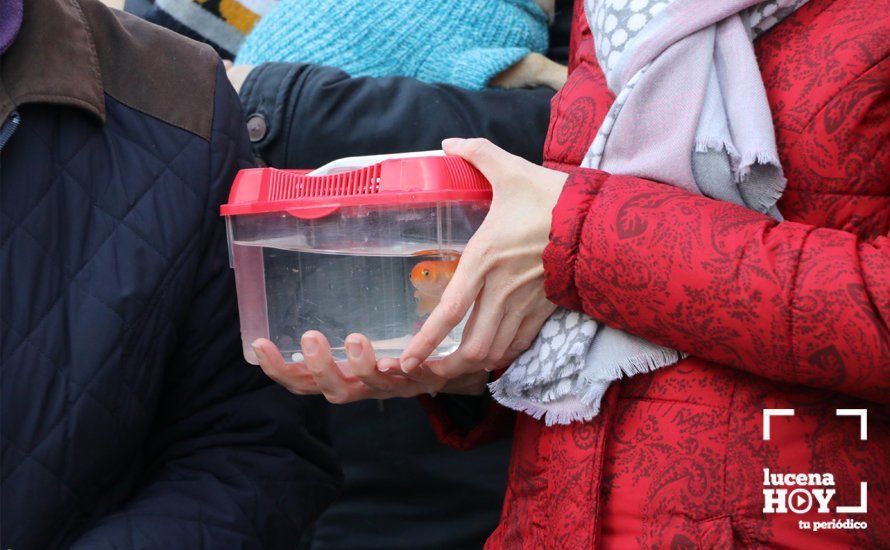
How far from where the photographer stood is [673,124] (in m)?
0.95

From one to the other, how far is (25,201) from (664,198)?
70 centimetres

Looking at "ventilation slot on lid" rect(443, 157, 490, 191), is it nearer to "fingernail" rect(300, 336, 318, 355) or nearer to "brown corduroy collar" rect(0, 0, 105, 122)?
"fingernail" rect(300, 336, 318, 355)

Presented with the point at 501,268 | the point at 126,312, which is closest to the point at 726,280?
the point at 501,268

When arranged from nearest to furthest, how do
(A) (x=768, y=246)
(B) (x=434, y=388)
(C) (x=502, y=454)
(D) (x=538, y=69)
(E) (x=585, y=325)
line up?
(A) (x=768, y=246) → (E) (x=585, y=325) → (B) (x=434, y=388) → (D) (x=538, y=69) → (C) (x=502, y=454)

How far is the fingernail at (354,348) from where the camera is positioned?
1.06m

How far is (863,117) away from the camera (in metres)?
0.89

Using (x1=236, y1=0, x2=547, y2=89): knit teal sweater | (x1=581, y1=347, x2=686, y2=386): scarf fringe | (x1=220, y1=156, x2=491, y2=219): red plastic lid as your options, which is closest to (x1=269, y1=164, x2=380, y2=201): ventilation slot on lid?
(x1=220, y1=156, x2=491, y2=219): red plastic lid

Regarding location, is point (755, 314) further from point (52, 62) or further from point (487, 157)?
point (52, 62)

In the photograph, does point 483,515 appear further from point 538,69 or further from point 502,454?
point 538,69

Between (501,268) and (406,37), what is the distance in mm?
735

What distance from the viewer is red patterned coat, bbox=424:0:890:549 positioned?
86cm

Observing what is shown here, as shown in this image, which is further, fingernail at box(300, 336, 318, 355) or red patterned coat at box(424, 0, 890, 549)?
fingernail at box(300, 336, 318, 355)

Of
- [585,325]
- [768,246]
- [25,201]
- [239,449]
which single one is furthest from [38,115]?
[768,246]

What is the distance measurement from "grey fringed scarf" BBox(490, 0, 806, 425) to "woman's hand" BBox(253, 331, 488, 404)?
203 mm
